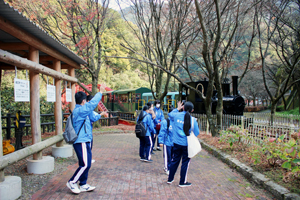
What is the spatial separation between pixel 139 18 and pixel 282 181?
9.94m

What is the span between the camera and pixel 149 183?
457 centimetres

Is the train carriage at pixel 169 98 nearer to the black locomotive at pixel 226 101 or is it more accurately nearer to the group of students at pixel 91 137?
the black locomotive at pixel 226 101

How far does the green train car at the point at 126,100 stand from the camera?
22252 mm

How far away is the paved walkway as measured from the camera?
396 centimetres

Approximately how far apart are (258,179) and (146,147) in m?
2.95

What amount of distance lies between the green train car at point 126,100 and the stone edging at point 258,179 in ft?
47.9

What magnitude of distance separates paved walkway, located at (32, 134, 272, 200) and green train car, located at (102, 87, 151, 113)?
14.6 metres

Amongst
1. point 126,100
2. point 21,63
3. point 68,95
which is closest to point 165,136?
point 21,63

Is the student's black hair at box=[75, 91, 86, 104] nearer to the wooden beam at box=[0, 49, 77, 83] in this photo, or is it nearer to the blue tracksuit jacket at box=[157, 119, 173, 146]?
the wooden beam at box=[0, 49, 77, 83]

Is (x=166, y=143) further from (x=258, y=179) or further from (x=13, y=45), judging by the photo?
(x=13, y=45)

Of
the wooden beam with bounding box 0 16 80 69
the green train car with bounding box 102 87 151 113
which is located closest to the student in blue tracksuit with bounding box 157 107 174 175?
the wooden beam with bounding box 0 16 80 69

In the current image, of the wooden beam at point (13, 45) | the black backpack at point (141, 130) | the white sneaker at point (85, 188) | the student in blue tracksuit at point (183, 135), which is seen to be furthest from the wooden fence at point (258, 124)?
the wooden beam at point (13, 45)

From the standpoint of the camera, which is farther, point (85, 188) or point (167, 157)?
point (167, 157)

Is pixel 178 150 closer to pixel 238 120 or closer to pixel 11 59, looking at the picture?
pixel 11 59
